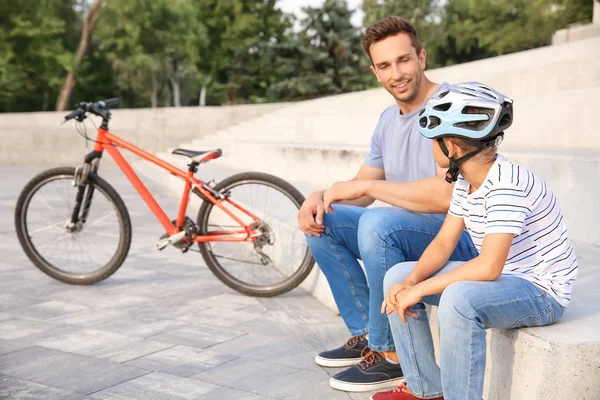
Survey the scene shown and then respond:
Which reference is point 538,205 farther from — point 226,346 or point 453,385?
point 226,346

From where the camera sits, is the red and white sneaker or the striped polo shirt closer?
the striped polo shirt

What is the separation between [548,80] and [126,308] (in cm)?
563

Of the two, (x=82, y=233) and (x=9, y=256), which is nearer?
(x=82, y=233)

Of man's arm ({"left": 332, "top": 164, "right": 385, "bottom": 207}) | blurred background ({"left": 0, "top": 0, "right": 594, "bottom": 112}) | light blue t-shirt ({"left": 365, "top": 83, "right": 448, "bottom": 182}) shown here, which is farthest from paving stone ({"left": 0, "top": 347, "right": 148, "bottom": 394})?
blurred background ({"left": 0, "top": 0, "right": 594, "bottom": 112})

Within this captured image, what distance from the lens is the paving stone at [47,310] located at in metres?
4.76

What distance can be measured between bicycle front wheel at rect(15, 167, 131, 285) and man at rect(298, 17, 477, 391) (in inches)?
81.1

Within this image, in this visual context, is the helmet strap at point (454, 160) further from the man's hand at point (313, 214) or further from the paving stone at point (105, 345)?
the paving stone at point (105, 345)

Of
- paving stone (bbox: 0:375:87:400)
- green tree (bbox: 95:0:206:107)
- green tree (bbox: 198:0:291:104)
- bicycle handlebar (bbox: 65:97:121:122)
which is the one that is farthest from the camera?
green tree (bbox: 198:0:291:104)

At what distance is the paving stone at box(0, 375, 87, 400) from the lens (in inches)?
132

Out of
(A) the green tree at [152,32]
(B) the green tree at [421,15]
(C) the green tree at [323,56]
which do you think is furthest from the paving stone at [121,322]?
(B) the green tree at [421,15]

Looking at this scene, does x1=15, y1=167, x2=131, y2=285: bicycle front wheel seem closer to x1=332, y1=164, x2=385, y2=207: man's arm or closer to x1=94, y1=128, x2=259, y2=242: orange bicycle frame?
x1=94, y1=128, x2=259, y2=242: orange bicycle frame

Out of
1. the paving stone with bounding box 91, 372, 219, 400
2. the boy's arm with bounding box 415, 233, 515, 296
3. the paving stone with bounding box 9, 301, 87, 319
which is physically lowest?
the paving stone with bounding box 9, 301, 87, 319

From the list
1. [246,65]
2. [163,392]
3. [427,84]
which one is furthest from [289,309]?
[246,65]

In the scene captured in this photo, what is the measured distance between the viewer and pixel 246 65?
1577 inches
